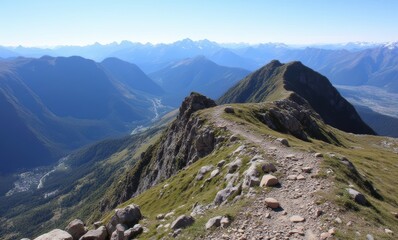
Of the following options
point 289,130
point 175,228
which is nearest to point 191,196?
point 175,228

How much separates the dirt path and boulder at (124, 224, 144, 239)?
385 inches

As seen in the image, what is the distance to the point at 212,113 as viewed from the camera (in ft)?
325

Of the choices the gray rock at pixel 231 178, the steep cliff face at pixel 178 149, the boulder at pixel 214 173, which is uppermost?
the gray rock at pixel 231 178

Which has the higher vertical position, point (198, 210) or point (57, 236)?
point (198, 210)

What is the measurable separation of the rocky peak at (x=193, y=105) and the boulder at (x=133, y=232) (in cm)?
9293

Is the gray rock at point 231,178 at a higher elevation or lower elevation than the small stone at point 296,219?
lower

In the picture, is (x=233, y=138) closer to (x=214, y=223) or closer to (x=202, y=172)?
(x=202, y=172)

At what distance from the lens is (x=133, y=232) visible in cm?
3588

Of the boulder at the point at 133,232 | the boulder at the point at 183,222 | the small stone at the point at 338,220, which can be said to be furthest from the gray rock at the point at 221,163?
the small stone at the point at 338,220

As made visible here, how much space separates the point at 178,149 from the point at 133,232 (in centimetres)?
7647

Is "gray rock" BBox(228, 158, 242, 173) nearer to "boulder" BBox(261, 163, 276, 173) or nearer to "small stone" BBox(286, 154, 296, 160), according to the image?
"small stone" BBox(286, 154, 296, 160)

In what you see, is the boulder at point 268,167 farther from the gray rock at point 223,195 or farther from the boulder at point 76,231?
the boulder at point 76,231

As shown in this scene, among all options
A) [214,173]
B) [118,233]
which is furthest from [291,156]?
[118,233]

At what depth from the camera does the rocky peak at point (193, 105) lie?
132 metres
